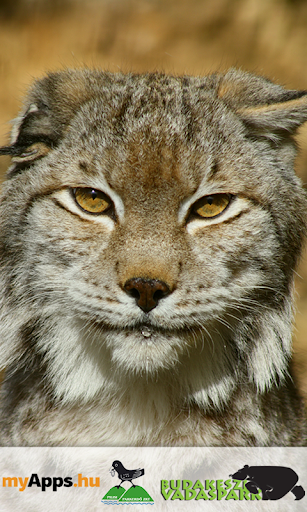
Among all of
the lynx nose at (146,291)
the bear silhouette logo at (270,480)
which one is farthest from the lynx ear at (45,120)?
the bear silhouette logo at (270,480)

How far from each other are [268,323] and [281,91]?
1375 mm

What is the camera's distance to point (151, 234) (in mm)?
2475

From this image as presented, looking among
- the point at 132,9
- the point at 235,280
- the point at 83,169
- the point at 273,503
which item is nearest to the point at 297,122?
the point at 235,280

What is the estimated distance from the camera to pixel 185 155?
2605 millimetres

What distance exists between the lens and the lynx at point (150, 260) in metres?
2.46

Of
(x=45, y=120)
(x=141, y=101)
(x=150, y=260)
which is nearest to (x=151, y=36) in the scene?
(x=141, y=101)

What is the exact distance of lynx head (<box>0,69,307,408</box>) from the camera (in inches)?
96.2

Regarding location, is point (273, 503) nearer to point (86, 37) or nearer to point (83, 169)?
point (83, 169)

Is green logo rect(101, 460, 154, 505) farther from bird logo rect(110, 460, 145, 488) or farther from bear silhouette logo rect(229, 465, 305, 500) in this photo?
bear silhouette logo rect(229, 465, 305, 500)

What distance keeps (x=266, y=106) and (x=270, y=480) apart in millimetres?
2089

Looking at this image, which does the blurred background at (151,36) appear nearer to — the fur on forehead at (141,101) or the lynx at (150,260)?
the fur on forehead at (141,101)

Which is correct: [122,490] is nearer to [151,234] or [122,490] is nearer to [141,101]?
[151,234]

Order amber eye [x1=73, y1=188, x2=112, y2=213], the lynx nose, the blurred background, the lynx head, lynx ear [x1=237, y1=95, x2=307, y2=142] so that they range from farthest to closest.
A: the blurred background
lynx ear [x1=237, y1=95, x2=307, y2=142]
amber eye [x1=73, y1=188, x2=112, y2=213]
the lynx head
the lynx nose

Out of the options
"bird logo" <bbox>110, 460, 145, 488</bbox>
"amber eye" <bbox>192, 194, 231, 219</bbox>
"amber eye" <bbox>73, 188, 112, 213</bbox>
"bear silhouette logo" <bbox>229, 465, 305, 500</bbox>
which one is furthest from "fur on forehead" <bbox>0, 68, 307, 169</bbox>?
"bear silhouette logo" <bbox>229, 465, 305, 500</bbox>
